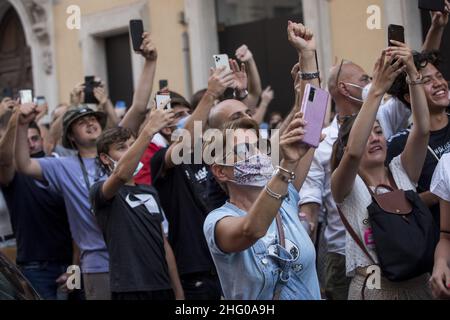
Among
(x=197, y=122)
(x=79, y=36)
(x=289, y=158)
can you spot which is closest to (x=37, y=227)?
(x=197, y=122)

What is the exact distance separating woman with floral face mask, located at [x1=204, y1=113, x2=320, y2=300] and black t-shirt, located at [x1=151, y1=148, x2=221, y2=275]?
71.3 inches

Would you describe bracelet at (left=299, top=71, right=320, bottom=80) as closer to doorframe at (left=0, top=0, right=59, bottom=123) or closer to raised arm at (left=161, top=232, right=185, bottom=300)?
raised arm at (left=161, top=232, right=185, bottom=300)

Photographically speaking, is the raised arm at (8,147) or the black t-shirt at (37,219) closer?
the raised arm at (8,147)

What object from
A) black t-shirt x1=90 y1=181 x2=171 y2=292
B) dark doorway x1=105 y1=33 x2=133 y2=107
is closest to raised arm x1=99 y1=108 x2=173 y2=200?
black t-shirt x1=90 y1=181 x2=171 y2=292

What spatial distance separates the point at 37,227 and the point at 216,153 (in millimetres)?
2857

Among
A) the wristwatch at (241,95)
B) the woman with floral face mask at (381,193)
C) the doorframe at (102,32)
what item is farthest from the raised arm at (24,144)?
the doorframe at (102,32)

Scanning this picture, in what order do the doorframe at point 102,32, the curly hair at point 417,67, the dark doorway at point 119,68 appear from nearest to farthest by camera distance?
the curly hair at point 417,67
the doorframe at point 102,32
the dark doorway at point 119,68

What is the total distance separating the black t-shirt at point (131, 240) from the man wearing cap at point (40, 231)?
43.5 inches

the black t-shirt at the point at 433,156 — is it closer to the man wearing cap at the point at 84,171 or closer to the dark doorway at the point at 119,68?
the man wearing cap at the point at 84,171

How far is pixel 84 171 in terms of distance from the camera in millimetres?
5750

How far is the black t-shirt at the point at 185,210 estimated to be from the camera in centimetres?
546

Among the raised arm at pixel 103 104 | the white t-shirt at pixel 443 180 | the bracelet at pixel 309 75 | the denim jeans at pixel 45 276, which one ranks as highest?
the raised arm at pixel 103 104

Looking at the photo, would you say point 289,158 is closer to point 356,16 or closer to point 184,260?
point 184,260

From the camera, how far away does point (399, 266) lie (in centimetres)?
415
